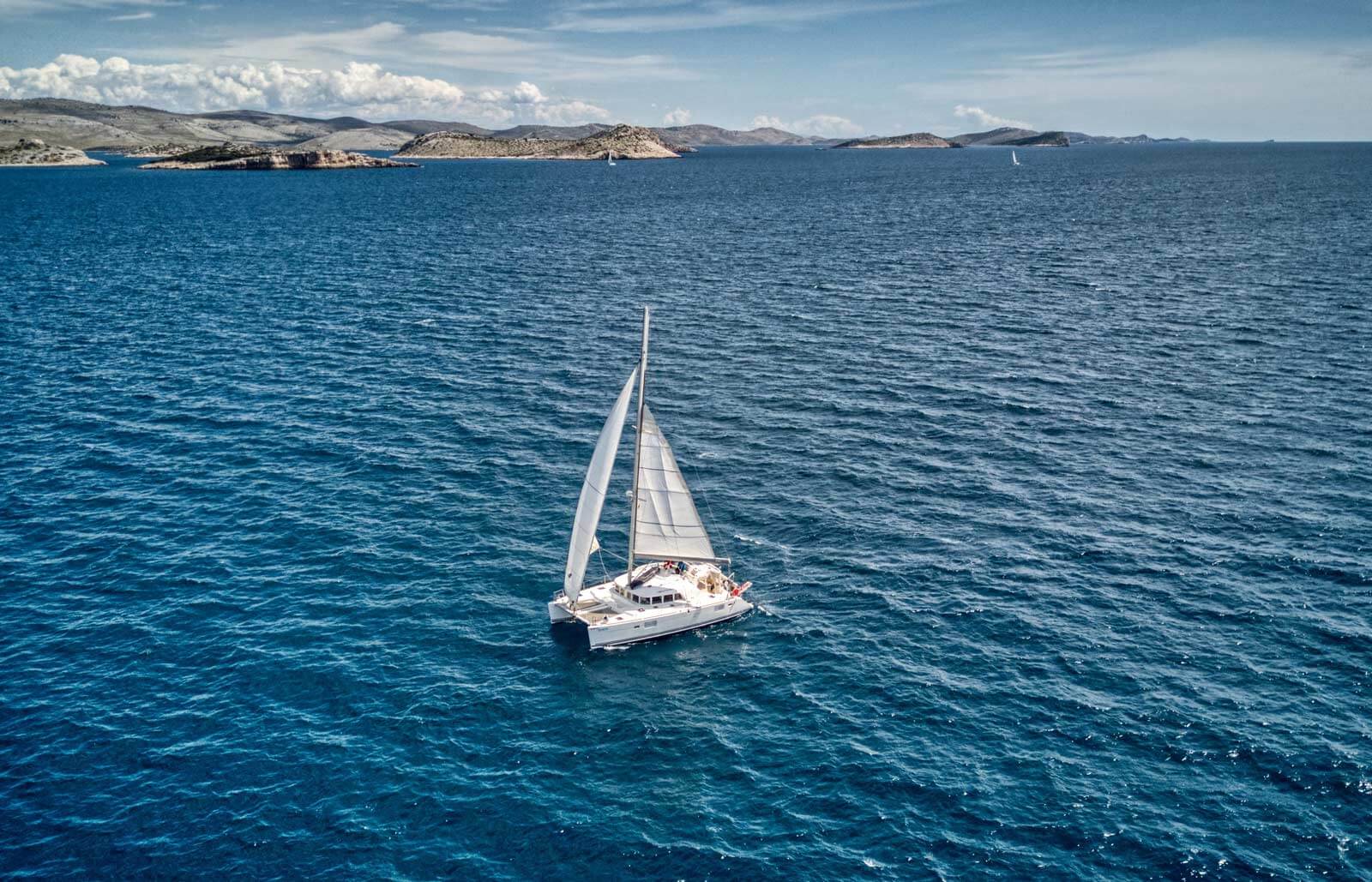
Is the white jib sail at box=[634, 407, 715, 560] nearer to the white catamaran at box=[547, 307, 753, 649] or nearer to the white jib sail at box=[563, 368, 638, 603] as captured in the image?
the white catamaran at box=[547, 307, 753, 649]

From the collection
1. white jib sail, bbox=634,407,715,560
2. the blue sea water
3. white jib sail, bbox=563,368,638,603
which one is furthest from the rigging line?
white jib sail, bbox=563,368,638,603

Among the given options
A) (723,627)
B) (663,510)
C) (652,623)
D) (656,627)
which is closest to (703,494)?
(663,510)

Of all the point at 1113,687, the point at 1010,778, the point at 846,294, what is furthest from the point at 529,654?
the point at 846,294

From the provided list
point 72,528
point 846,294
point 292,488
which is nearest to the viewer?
point 72,528

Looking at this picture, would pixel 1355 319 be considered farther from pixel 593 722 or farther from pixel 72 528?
pixel 72 528

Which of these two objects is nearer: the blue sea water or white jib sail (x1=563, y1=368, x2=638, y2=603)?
the blue sea water

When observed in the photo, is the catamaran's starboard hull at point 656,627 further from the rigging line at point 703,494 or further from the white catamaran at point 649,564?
the rigging line at point 703,494

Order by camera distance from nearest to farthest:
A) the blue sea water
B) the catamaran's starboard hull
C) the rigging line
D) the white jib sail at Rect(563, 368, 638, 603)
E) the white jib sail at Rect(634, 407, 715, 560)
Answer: the blue sea water → the catamaran's starboard hull → the white jib sail at Rect(563, 368, 638, 603) → the white jib sail at Rect(634, 407, 715, 560) → the rigging line
